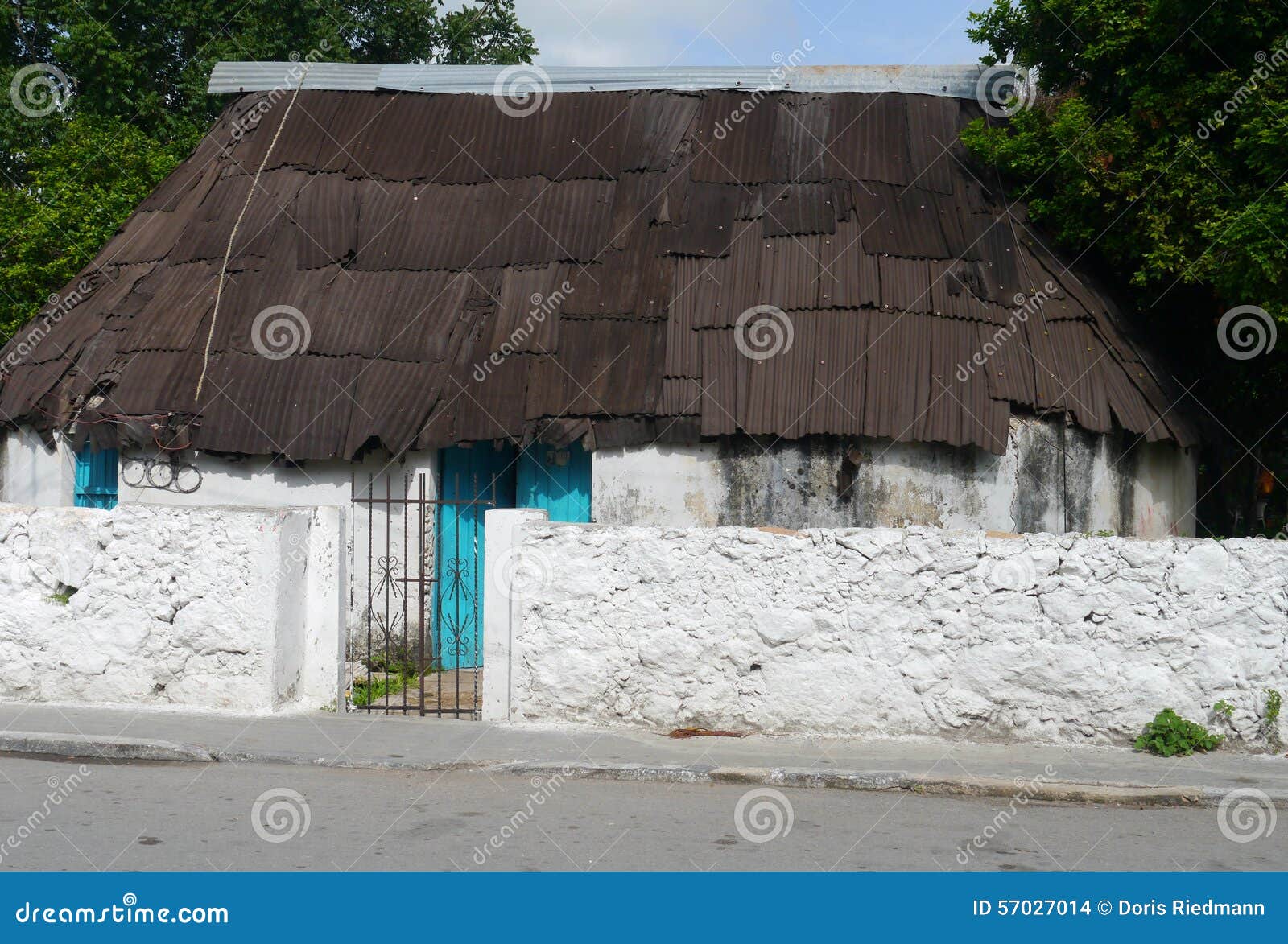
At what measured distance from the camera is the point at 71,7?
22109 millimetres

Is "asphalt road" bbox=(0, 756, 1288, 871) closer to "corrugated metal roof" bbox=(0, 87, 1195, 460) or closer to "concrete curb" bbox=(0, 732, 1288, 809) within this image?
"concrete curb" bbox=(0, 732, 1288, 809)

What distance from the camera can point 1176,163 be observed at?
476 inches

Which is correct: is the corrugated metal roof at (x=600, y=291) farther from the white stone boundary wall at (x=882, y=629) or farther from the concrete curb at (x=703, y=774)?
the concrete curb at (x=703, y=774)

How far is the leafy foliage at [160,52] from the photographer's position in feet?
62.8

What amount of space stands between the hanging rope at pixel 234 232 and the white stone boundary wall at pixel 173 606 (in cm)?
299

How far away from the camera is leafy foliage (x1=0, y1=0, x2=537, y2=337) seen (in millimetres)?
19156

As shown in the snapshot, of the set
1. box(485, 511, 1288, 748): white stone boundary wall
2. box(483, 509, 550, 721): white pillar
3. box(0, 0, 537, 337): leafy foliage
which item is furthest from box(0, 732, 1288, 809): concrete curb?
box(0, 0, 537, 337): leafy foliage

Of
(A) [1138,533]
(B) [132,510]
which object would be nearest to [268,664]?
(B) [132,510]

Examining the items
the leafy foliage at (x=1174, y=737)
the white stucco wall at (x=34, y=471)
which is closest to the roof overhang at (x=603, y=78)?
the white stucco wall at (x=34, y=471)

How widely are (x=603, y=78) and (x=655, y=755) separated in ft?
32.0

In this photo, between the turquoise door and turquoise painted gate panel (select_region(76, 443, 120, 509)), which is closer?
the turquoise door

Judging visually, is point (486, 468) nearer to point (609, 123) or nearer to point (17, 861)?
point (609, 123)

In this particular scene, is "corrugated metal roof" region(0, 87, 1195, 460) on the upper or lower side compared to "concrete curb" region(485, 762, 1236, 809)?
upper

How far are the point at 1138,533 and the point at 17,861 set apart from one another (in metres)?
10.9
